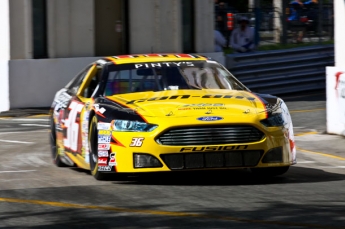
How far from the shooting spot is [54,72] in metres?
19.8

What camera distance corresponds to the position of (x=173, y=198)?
7797 mm

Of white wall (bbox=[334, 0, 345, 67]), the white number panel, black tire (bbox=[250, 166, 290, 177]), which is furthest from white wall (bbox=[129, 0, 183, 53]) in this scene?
black tire (bbox=[250, 166, 290, 177])

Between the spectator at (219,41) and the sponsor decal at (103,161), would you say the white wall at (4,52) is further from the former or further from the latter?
the sponsor decal at (103,161)

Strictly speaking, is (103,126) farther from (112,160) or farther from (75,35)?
(75,35)

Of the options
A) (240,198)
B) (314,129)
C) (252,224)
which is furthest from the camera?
(314,129)

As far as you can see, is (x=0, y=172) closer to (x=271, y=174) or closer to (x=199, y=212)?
(x=271, y=174)

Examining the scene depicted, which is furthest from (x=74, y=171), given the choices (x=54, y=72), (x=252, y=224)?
(x=54, y=72)

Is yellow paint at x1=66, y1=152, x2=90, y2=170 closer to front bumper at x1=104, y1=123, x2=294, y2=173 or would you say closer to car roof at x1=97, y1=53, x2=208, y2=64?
front bumper at x1=104, y1=123, x2=294, y2=173

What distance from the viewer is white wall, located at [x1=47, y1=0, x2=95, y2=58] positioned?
2006 cm

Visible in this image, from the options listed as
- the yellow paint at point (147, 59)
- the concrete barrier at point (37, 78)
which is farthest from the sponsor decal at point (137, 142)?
the concrete barrier at point (37, 78)

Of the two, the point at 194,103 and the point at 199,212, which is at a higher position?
the point at 194,103

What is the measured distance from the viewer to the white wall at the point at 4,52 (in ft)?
63.1

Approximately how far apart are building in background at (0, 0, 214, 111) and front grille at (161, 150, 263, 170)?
11.3 metres

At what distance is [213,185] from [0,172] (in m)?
2.75
